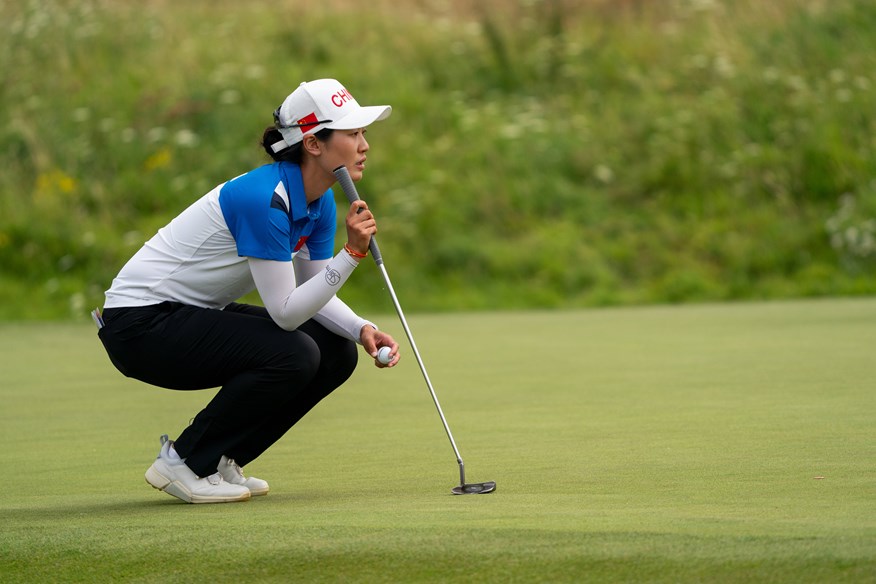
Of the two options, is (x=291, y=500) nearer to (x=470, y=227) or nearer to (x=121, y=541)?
(x=121, y=541)

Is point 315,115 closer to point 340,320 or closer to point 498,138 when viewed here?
point 340,320

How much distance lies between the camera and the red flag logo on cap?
4324 millimetres

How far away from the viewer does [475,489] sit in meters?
4.22

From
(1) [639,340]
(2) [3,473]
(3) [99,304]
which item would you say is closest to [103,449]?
(2) [3,473]

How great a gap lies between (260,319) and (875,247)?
9.66 meters

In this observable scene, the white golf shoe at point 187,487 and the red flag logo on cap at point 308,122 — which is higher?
the red flag logo on cap at point 308,122

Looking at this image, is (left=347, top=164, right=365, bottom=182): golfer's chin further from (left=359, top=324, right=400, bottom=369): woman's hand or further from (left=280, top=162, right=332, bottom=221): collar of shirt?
(left=359, top=324, right=400, bottom=369): woman's hand

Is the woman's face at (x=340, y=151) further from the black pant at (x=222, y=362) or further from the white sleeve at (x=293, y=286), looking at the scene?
the black pant at (x=222, y=362)

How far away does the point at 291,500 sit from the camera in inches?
169

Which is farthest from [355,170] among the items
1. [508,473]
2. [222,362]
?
[508,473]

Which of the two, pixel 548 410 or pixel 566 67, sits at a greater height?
pixel 566 67

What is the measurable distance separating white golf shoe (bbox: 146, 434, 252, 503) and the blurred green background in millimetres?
9012

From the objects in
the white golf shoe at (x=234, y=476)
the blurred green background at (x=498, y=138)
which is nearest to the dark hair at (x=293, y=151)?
the white golf shoe at (x=234, y=476)

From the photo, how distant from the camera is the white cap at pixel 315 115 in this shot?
432 centimetres
